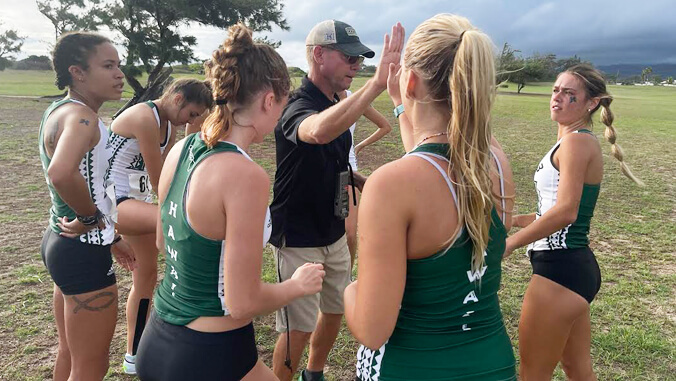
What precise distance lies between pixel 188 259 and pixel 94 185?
1.41 meters

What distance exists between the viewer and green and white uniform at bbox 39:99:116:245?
2.73 meters

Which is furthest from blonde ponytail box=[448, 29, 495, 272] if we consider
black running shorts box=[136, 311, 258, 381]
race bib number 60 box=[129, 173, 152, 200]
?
race bib number 60 box=[129, 173, 152, 200]

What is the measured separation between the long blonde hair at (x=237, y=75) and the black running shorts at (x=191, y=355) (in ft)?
2.65

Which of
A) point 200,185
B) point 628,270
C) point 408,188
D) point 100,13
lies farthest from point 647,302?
point 100,13

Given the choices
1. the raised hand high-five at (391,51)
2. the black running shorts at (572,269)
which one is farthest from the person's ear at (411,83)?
the black running shorts at (572,269)

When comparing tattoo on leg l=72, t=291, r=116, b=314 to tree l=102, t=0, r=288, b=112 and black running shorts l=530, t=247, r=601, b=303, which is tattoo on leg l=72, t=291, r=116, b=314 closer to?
black running shorts l=530, t=247, r=601, b=303

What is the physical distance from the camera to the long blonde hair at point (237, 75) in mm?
1900

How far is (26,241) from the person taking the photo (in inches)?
243

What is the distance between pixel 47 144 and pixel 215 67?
4.47 ft

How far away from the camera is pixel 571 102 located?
2.97 meters

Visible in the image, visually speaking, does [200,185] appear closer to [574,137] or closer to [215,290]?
[215,290]

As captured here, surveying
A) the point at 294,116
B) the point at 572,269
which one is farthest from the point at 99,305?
the point at 572,269

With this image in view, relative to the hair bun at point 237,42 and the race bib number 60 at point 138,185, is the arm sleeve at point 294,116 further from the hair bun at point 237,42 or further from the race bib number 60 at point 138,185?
the race bib number 60 at point 138,185

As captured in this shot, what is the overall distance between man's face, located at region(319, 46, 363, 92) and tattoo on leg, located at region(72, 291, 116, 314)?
196 cm
